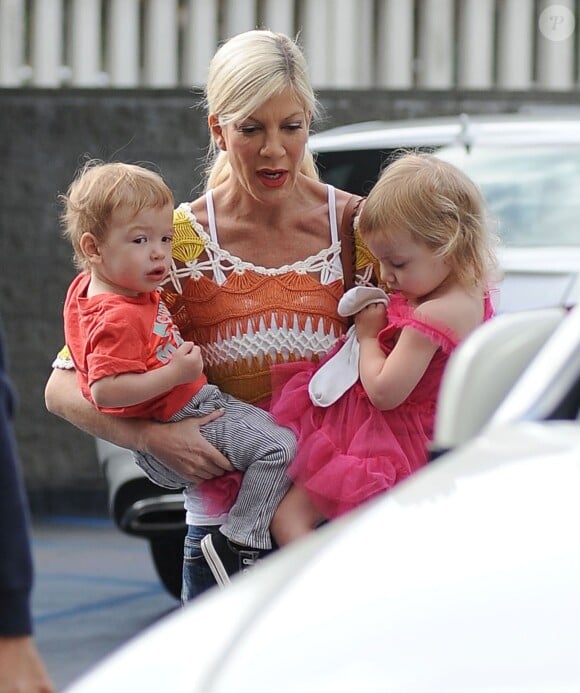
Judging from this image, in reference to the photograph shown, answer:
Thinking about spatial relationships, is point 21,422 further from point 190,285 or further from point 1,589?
point 1,589

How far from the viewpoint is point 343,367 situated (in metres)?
2.81

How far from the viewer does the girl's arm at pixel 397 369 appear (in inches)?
106

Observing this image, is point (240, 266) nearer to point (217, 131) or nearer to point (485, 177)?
point (217, 131)

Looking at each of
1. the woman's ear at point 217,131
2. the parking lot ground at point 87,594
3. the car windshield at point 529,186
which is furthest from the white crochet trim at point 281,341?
the car windshield at point 529,186

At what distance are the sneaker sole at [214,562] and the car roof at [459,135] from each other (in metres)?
2.55

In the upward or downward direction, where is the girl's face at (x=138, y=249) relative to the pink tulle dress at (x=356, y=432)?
upward

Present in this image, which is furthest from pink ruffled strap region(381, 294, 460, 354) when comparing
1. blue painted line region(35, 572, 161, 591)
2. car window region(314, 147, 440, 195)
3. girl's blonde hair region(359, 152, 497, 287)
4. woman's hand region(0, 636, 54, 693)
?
blue painted line region(35, 572, 161, 591)

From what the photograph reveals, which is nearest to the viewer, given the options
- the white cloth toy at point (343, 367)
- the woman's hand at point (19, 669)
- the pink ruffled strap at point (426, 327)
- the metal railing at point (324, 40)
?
the woman's hand at point (19, 669)

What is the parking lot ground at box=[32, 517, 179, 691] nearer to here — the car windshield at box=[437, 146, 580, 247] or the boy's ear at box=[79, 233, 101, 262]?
the car windshield at box=[437, 146, 580, 247]

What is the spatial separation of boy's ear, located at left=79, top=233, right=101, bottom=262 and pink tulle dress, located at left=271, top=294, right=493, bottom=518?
38cm

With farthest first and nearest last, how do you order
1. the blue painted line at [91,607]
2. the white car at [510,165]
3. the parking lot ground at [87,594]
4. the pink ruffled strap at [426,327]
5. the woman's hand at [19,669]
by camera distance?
the blue painted line at [91,607] → the parking lot ground at [87,594] → the white car at [510,165] → the pink ruffled strap at [426,327] → the woman's hand at [19,669]

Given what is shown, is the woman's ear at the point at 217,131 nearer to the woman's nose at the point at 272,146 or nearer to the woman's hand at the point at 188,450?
the woman's nose at the point at 272,146

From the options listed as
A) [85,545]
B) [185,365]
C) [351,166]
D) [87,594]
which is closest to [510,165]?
[351,166]

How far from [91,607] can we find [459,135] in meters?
2.19
